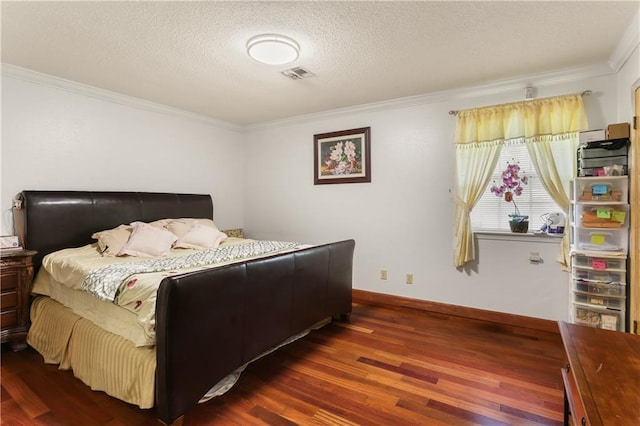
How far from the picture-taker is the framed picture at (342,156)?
13.1 feet

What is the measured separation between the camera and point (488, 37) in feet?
7.59

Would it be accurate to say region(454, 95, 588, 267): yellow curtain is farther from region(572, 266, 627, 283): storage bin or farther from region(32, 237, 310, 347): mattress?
region(32, 237, 310, 347): mattress

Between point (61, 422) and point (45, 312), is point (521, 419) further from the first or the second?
point (45, 312)

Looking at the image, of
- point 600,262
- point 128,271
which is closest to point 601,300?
point 600,262

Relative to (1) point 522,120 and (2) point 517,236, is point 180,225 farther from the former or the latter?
(1) point 522,120

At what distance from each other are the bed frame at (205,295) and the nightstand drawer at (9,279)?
263 mm

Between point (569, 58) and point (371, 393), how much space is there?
10.1 feet

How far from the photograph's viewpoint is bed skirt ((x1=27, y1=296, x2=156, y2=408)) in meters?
1.78

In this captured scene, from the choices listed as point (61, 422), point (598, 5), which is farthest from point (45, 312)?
point (598, 5)

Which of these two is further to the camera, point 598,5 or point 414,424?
point 598,5

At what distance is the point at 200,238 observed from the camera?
11.3 feet

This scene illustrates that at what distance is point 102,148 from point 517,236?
4.39 m

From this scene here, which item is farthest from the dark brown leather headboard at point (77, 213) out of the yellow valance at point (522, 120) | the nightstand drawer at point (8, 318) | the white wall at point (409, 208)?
the yellow valance at point (522, 120)

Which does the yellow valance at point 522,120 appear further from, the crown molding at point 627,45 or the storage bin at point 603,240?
the storage bin at point 603,240
